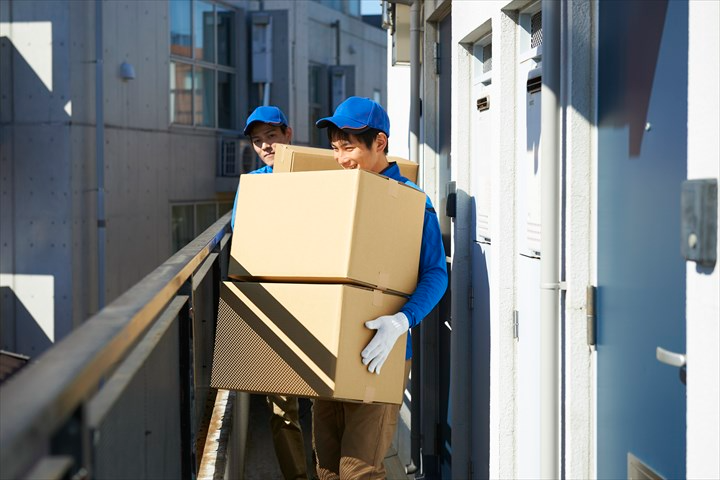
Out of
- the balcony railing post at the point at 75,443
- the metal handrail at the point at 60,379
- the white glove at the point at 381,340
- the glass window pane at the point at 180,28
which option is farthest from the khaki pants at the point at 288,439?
the glass window pane at the point at 180,28

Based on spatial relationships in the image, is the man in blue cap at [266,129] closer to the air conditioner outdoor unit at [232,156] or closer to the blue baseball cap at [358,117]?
the blue baseball cap at [358,117]

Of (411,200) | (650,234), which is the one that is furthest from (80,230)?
(650,234)

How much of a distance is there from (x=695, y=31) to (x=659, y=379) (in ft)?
2.95

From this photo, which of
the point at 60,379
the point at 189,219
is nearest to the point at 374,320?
the point at 60,379

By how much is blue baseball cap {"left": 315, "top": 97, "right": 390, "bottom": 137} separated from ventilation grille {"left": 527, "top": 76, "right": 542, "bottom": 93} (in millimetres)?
625

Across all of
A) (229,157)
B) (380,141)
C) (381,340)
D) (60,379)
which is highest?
(229,157)

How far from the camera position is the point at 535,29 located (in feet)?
12.5

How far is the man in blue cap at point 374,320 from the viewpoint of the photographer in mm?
3084

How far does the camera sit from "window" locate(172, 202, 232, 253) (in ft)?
43.8

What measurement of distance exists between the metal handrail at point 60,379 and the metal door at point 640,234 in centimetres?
133

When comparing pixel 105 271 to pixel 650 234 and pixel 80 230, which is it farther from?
pixel 650 234

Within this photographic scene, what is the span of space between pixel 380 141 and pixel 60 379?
92.7 inches

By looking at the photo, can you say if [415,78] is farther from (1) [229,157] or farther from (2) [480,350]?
(1) [229,157]

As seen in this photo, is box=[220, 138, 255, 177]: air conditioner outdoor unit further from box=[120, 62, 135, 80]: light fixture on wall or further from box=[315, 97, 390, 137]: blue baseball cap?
box=[315, 97, 390, 137]: blue baseball cap
